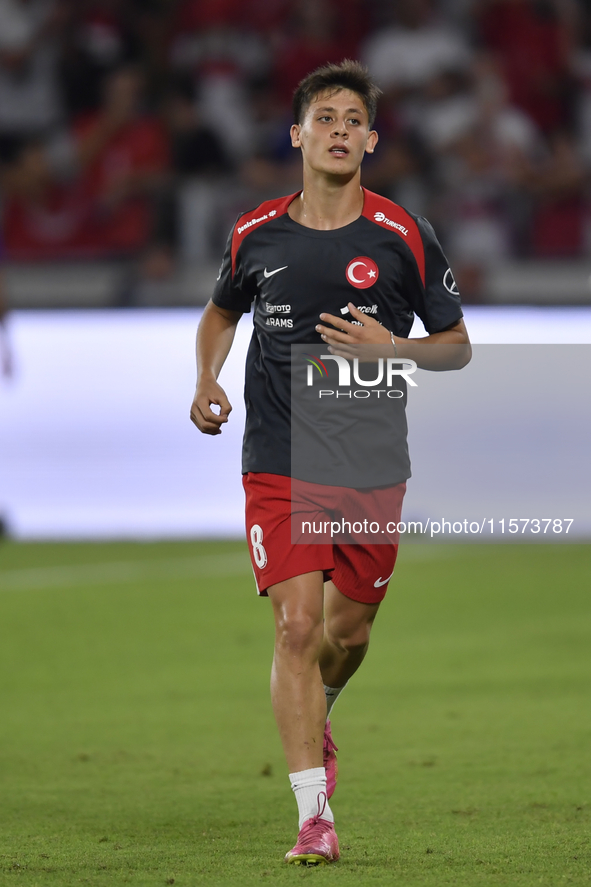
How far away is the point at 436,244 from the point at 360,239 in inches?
10.0

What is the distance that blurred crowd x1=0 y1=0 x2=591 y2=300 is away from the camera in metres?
13.1

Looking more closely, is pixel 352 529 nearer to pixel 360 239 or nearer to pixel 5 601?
pixel 360 239

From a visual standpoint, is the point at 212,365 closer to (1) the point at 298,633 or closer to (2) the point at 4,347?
(1) the point at 298,633

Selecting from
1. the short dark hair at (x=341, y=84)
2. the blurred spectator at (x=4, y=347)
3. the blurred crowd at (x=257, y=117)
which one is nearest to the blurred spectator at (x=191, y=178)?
the blurred crowd at (x=257, y=117)

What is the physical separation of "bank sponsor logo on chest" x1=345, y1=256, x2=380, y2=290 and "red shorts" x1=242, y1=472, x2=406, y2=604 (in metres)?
0.63

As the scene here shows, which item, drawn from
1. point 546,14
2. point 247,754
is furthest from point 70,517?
point 546,14

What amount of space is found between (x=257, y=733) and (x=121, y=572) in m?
4.27

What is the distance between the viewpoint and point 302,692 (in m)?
3.83

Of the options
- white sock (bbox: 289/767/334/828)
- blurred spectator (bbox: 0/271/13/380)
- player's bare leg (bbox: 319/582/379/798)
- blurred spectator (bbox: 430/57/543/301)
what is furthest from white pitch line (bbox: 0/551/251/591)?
white sock (bbox: 289/767/334/828)

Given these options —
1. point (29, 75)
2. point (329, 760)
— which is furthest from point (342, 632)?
point (29, 75)

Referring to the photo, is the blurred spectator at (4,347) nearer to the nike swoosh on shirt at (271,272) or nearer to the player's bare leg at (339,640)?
the player's bare leg at (339,640)

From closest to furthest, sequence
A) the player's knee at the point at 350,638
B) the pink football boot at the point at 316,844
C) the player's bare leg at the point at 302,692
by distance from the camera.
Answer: the pink football boot at the point at 316,844 → the player's bare leg at the point at 302,692 → the player's knee at the point at 350,638

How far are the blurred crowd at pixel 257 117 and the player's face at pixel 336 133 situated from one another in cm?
850

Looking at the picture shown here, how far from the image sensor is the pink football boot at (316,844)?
3.63 meters
